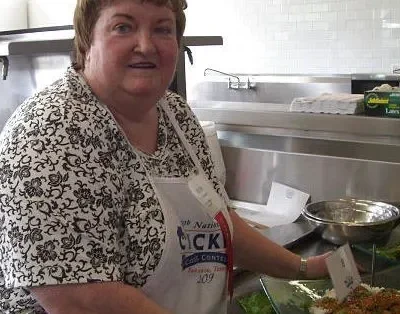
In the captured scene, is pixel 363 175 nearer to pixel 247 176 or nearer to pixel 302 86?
pixel 247 176

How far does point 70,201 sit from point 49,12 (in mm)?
4834

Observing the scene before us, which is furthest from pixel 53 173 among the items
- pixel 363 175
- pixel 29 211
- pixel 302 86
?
pixel 302 86

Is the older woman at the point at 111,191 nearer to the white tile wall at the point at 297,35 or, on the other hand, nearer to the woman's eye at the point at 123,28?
the woman's eye at the point at 123,28

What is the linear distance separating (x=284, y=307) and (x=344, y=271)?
0.45 ft

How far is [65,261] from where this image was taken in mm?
840

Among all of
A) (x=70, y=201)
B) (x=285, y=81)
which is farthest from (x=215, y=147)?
(x=285, y=81)

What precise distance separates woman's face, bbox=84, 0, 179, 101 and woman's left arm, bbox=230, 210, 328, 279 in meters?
0.41

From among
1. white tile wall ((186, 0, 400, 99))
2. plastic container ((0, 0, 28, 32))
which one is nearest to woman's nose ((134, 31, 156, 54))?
white tile wall ((186, 0, 400, 99))

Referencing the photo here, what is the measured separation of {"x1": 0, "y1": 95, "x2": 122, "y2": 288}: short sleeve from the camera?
2.72 feet

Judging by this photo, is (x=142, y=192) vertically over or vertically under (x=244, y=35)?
under

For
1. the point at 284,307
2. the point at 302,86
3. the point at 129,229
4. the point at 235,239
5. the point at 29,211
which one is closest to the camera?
the point at 29,211

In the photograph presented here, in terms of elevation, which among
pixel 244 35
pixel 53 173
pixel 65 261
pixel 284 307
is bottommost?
pixel 284 307

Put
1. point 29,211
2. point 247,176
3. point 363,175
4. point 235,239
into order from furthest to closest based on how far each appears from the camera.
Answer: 1. point 247,176
2. point 363,175
3. point 235,239
4. point 29,211

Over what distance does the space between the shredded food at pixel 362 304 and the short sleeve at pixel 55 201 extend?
0.41 m
